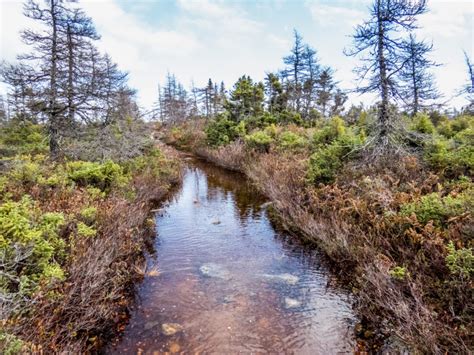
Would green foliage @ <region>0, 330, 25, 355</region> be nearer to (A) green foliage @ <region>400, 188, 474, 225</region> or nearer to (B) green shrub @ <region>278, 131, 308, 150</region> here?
(A) green foliage @ <region>400, 188, 474, 225</region>

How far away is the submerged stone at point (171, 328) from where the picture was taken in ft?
14.5

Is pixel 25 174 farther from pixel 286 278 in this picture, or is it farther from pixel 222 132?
pixel 222 132

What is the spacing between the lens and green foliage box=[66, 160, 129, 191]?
8.06 meters

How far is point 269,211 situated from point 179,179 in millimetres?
6706

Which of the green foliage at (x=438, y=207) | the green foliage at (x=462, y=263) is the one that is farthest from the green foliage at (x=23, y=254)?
the green foliage at (x=438, y=207)

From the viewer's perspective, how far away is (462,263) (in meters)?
→ 3.78

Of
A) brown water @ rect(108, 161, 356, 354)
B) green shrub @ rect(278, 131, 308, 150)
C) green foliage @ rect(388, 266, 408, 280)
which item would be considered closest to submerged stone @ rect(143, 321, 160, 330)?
brown water @ rect(108, 161, 356, 354)

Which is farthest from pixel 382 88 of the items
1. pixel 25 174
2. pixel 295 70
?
pixel 295 70

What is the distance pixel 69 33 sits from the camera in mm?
12016

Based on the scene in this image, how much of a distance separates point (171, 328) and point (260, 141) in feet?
44.2

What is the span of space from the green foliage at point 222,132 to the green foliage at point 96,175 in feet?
42.0

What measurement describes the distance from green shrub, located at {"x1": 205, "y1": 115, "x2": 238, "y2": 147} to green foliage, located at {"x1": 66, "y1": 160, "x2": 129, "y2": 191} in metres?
12.8

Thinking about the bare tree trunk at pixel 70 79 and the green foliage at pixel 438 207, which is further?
the bare tree trunk at pixel 70 79

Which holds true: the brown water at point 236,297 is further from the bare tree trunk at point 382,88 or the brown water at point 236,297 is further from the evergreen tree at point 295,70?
the evergreen tree at point 295,70
